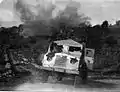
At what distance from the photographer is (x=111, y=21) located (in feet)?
10.9

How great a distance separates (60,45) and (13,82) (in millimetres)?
690

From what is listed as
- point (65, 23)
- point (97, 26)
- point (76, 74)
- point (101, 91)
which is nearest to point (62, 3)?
point (65, 23)

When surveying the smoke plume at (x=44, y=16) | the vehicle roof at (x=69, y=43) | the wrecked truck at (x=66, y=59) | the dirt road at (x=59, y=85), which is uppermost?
the smoke plume at (x=44, y=16)

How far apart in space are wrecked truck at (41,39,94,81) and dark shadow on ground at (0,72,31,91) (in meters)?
0.24

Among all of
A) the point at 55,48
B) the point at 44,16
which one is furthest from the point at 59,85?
the point at 44,16

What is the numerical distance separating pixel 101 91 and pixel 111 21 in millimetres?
816

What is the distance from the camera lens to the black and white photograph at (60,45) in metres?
3.28

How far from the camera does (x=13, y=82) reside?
10.8 feet

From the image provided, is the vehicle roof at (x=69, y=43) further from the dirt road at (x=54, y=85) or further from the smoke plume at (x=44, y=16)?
the dirt road at (x=54, y=85)

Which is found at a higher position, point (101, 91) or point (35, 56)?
point (35, 56)

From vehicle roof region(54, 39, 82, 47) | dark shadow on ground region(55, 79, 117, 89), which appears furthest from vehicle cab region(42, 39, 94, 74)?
dark shadow on ground region(55, 79, 117, 89)

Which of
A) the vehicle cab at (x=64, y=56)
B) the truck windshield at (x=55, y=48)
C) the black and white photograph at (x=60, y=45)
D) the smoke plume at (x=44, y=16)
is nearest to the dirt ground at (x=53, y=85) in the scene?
the black and white photograph at (x=60, y=45)

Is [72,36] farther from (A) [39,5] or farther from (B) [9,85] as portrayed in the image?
(B) [9,85]

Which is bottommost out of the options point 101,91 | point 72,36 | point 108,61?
point 101,91
